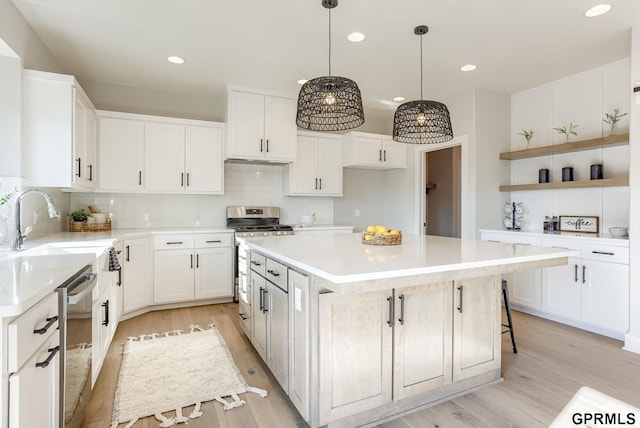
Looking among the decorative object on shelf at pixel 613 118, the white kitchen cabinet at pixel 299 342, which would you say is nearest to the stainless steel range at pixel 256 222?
the white kitchen cabinet at pixel 299 342

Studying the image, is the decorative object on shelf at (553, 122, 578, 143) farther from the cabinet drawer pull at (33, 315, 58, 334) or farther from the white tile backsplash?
the cabinet drawer pull at (33, 315, 58, 334)

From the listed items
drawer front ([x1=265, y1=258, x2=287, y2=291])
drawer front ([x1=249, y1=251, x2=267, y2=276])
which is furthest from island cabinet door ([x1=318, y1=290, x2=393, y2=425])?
drawer front ([x1=249, y1=251, x2=267, y2=276])

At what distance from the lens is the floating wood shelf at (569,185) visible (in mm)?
3326

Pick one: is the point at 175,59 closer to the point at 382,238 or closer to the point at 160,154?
the point at 160,154

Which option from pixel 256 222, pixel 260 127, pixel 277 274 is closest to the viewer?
pixel 277 274

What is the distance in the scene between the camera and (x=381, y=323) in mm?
1873

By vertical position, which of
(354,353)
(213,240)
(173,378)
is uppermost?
(213,240)

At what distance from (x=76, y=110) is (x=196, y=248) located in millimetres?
1846

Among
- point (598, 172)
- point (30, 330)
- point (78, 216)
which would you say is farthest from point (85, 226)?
point (598, 172)

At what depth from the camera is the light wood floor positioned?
193 centimetres

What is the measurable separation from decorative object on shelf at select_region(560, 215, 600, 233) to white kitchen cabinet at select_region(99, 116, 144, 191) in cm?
500

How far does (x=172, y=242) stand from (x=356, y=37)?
9.74 ft

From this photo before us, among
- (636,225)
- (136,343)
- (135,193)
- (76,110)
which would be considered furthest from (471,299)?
(135,193)

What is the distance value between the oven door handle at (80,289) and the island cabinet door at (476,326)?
6.64 feet
